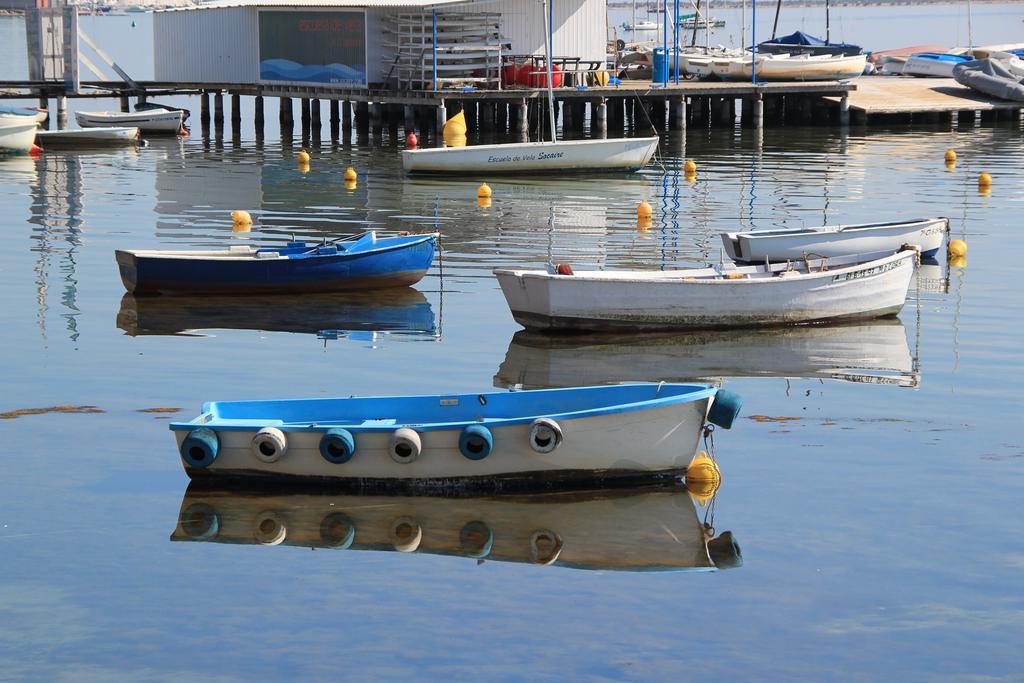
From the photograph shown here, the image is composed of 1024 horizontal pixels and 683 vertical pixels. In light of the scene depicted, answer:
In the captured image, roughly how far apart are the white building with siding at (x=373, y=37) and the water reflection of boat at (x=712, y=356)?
2642cm

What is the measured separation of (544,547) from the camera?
12008 mm

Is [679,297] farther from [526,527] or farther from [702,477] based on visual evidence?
[526,527]

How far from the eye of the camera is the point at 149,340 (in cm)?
1977

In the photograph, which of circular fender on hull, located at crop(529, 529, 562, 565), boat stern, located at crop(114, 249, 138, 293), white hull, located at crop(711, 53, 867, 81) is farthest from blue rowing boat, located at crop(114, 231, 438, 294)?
white hull, located at crop(711, 53, 867, 81)

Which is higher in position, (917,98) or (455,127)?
(917,98)

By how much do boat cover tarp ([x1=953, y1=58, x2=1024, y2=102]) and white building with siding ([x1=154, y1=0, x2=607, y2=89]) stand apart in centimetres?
1805

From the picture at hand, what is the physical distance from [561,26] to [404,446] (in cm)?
3649

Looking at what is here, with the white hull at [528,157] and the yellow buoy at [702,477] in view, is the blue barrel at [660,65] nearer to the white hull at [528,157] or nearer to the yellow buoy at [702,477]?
the white hull at [528,157]

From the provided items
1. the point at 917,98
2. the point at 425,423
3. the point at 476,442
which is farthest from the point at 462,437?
the point at 917,98

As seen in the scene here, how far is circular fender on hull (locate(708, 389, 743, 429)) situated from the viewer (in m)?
13.1

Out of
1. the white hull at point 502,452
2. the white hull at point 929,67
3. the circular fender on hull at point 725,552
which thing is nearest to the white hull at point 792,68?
the white hull at point 929,67

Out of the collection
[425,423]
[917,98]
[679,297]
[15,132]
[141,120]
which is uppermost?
[917,98]

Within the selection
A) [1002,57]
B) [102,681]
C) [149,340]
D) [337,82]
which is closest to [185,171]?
[337,82]

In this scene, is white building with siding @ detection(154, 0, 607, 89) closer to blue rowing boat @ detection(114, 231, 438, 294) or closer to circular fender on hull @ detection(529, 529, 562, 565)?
blue rowing boat @ detection(114, 231, 438, 294)
